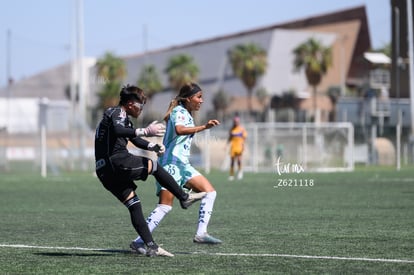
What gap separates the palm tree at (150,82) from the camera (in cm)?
10938

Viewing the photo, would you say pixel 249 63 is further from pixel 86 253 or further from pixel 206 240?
pixel 86 253

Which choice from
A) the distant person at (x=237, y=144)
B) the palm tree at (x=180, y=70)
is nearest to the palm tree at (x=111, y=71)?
the palm tree at (x=180, y=70)

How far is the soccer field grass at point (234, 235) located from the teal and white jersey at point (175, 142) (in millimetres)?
1062

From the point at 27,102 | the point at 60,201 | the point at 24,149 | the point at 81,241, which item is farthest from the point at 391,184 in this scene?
the point at 27,102

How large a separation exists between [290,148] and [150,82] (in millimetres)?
61931

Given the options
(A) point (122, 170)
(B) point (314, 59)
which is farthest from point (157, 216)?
(B) point (314, 59)

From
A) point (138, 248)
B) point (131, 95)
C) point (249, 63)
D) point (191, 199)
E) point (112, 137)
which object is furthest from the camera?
point (249, 63)

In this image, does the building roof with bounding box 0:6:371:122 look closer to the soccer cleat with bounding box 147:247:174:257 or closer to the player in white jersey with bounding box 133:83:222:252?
the player in white jersey with bounding box 133:83:222:252

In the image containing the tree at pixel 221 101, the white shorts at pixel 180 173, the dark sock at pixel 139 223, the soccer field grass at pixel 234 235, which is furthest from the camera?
the tree at pixel 221 101

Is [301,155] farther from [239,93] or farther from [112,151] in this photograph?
[239,93]

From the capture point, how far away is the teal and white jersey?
11.6 m

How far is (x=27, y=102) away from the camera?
90.4m

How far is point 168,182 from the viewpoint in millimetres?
10938

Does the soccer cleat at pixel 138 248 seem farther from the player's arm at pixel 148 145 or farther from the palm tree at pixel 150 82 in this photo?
the palm tree at pixel 150 82
